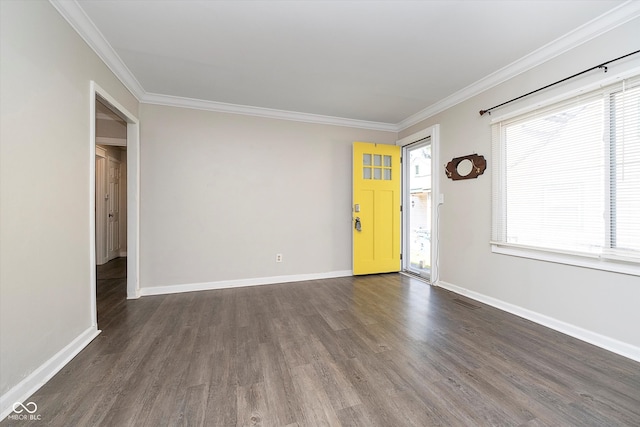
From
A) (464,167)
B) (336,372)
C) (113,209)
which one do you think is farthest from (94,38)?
(113,209)

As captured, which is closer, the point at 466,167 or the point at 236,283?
the point at 466,167

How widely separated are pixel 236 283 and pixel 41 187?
240cm

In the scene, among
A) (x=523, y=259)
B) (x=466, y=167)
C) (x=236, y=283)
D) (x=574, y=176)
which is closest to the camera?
(x=574, y=176)

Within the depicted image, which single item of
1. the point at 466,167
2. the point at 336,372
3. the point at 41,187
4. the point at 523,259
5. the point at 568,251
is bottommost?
the point at 336,372

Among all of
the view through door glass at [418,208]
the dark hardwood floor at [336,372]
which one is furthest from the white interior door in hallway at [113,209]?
the view through door glass at [418,208]

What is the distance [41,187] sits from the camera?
5.30 ft

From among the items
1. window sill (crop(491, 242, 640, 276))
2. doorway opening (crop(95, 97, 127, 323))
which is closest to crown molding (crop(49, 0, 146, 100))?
doorway opening (crop(95, 97, 127, 323))

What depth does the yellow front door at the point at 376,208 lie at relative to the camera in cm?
Result: 414

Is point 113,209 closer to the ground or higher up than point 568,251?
higher up

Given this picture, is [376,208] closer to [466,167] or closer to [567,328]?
[466,167]

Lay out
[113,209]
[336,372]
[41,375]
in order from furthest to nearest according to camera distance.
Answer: [113,209] → [336,372] → [41,375]

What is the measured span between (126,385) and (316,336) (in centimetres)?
133

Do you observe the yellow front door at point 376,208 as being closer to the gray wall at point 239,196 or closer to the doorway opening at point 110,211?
the gray wall at point 239,196

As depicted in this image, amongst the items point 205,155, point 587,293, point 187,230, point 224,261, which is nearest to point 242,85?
point 205,155
